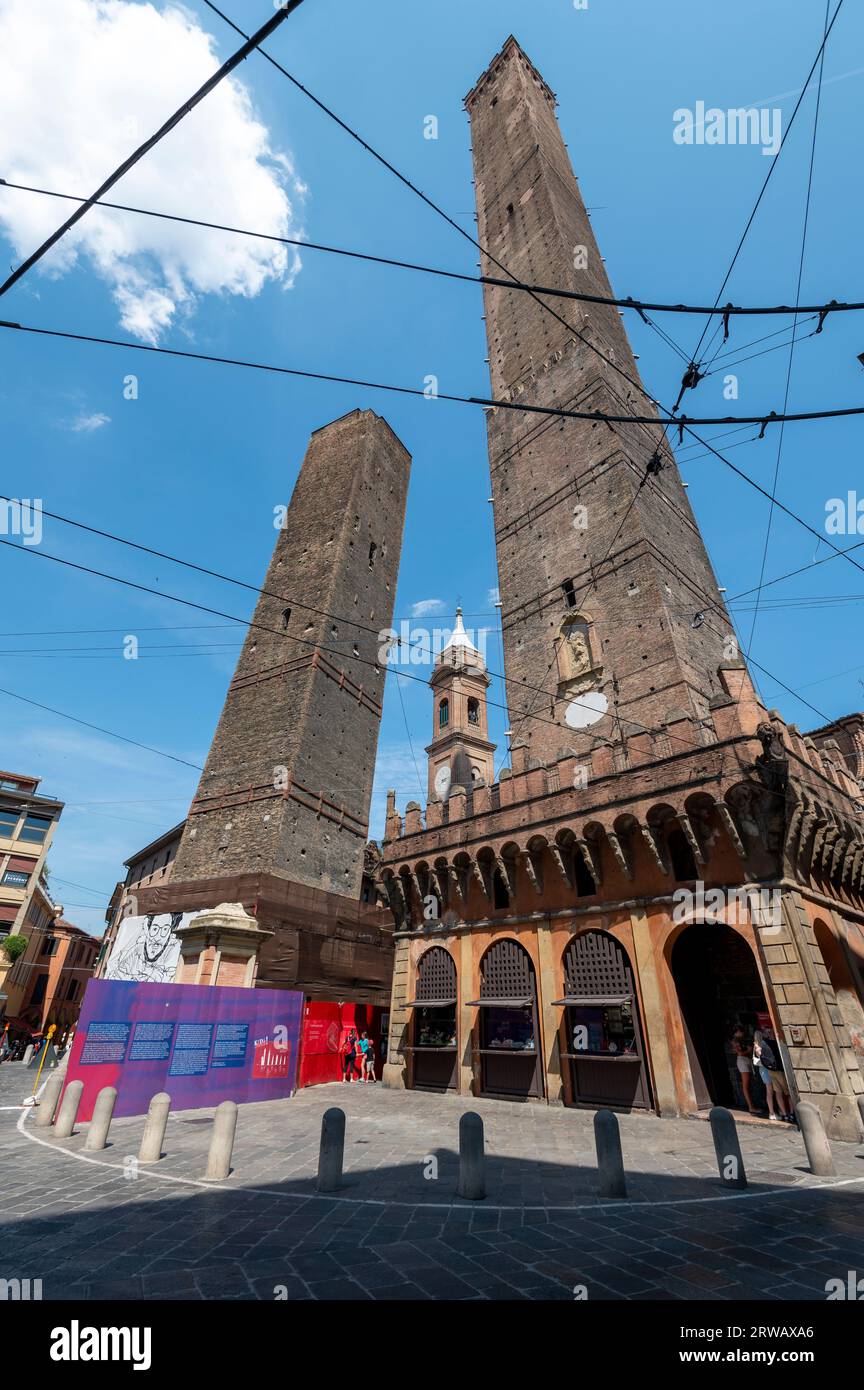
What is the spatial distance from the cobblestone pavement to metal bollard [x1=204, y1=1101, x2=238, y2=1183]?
0.56ft

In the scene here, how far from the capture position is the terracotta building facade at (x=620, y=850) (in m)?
11.7

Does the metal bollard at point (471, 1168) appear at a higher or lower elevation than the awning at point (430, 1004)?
lower

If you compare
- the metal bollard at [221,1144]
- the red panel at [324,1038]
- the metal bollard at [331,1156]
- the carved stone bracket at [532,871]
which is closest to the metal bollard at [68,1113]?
the metal bollard at [221,1144]

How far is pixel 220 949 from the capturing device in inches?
554

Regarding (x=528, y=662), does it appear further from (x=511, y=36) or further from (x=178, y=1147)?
(x=511, y=36)

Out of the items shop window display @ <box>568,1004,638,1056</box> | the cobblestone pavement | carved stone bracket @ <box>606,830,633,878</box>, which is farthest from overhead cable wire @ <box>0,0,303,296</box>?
shop window display @ <box>568,1004,638,1056</box>

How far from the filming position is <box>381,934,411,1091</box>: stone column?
53.6ft

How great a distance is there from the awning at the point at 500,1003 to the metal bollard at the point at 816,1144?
7280 mm

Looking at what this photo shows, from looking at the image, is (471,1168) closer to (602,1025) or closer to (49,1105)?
(49,1105)

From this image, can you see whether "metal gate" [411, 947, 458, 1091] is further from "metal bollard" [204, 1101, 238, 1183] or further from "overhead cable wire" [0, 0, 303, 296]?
"overhead cable wire" [0, 0, 303, 296]

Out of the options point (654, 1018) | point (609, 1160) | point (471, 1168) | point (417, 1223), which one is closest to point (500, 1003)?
point (654, 1018)

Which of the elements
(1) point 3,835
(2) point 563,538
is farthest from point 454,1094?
(1) point 3,835

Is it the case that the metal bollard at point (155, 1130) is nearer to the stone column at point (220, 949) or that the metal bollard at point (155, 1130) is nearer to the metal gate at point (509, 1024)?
the stone column at point (220, 949)

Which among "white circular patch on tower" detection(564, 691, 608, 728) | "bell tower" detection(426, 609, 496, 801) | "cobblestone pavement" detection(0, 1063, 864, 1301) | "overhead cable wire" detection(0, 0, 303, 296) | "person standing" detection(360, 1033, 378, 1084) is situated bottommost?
"cobblestone pavement" detection(0, 1063, 864, 1301)
